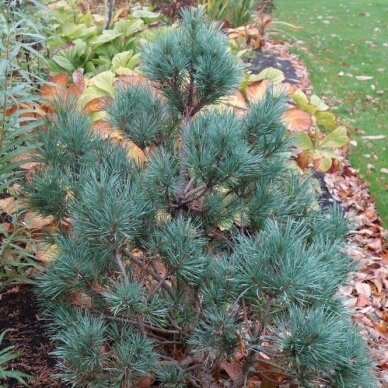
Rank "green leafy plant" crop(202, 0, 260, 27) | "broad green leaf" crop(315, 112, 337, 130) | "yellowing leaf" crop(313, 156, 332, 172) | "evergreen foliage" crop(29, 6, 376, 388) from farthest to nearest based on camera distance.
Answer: "green leafy plant" crop(202, 0, 260, 27), "broad green leaf" crop(315, 112, 337, 130), "yellowing leaf" crop(313, 156, 332, 172), "evergreen foliage" crop(29, 6, 376, 388)

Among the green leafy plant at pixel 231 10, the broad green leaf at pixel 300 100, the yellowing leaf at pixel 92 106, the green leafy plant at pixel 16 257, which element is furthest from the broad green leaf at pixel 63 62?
the green leafy plant at pixel 231 10

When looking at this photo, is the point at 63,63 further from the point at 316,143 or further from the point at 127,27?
the point at 316,143

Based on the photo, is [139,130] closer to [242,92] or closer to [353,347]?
[353,347]

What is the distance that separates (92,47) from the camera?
5.20 meters

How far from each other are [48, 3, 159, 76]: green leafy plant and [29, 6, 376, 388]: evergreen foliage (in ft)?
8.48

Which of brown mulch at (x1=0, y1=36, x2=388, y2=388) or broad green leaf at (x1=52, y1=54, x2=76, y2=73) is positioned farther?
broad green leaf at (x1=52, y1=54, x2=76, y2=73)

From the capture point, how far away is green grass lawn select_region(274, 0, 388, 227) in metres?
5.23

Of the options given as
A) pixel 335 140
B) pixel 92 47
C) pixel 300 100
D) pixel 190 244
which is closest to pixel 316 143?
pixel 335 140

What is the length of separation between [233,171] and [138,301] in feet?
1.52

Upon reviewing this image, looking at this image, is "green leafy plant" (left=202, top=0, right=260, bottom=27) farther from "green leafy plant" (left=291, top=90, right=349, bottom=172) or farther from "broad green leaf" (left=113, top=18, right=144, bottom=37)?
"green leafy plant" (left=291, top=90, right=349, bottom=172)

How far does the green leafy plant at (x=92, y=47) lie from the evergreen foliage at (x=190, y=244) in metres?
2.58

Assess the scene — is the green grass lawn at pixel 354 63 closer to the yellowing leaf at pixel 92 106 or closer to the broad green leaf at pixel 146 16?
the broad green leaf at pixel 146 16

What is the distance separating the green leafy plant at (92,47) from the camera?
4758 millimetres

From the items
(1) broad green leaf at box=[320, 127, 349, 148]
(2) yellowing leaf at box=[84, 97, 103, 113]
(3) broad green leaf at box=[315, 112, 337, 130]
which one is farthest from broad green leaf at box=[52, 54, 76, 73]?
(1) broad green leaf at box=[320, 127, 349, 148]
